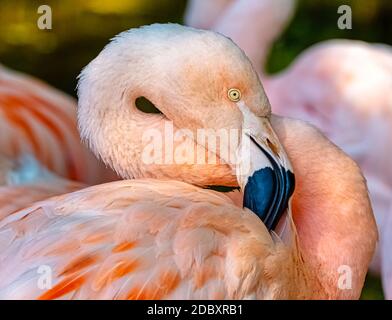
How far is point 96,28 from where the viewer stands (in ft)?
22.0

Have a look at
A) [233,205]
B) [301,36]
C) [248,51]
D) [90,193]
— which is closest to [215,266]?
[233,205]

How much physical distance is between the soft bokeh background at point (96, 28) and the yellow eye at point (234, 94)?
363 cm

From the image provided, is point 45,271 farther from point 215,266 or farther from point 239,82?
point 239,82

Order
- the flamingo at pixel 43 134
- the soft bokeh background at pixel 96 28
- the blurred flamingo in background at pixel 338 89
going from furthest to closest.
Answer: the soft bokeh background at pixel 96 28
the blurred flamingo in background at pixel 338 89
the flamingo at pixel 43 134

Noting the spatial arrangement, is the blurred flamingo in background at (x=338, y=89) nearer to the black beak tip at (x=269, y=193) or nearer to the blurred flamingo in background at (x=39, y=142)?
the blurred flamingo in background at (x=39, y=142)

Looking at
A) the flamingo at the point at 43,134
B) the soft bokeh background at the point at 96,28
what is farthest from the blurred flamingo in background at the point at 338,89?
the soft bokeh background at the point at 96,28

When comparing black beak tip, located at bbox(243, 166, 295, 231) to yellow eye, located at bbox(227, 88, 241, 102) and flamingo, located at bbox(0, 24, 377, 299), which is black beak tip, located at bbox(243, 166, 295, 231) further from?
yellow eye, located at bbox(227, 88, 241, 102)

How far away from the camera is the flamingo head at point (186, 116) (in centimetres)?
262

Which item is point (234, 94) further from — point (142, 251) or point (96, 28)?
point (96, 28)

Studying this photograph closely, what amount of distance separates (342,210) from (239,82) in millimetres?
421

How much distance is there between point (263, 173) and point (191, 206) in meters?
0.21

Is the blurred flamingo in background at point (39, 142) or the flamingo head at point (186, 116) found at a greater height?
the flamingo head at point (186, 116)

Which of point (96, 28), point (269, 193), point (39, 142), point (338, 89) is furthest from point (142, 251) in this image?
point (96, 28)

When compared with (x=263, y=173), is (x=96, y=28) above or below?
below
